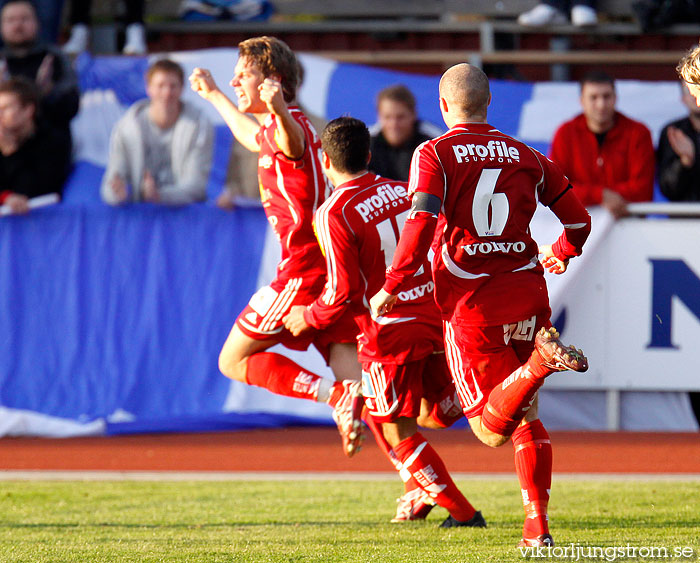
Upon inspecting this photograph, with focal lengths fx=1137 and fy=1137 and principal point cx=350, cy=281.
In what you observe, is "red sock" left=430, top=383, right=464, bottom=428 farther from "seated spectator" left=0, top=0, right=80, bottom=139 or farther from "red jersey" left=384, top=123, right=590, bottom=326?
"seated spectator" left=0, top=0, right=80, bottom=139

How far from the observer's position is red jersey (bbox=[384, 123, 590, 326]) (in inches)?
183

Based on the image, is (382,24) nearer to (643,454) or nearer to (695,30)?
(695,30)

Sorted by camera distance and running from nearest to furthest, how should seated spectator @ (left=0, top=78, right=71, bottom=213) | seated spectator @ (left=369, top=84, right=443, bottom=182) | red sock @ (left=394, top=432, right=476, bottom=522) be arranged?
red sock @ (left=394, top=432, right=476, bottom=522), seated spectator @ (left=369, top=84, right=443, bottom=182), seated spectator @ (left=0, top=78, right=71, bottom=213)

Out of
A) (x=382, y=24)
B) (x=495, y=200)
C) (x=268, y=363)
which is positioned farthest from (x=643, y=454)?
(x=382, y=24)

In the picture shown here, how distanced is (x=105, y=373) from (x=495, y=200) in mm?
5099

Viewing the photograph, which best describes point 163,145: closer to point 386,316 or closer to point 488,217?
point 386,316

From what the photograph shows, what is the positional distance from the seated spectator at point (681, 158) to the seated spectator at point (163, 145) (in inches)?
144

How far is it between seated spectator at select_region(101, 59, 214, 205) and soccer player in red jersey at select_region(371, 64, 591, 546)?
478cm

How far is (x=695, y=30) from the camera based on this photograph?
38.2ft

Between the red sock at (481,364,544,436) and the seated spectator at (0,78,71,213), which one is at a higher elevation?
the seated spectator at (0,78,71,213)

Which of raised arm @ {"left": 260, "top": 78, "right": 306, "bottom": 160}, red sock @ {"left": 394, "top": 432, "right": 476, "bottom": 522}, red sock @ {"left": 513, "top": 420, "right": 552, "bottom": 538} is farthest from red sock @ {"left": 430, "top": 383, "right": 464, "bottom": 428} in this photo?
raised arm @ {"left": 260, "top": 78, "right": 306, "bottom": 160}

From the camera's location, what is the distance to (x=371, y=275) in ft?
17.7

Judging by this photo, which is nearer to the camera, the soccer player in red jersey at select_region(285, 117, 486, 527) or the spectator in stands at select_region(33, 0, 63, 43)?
the soccer player in red jersey at select_region(285, 117, 486, 527)

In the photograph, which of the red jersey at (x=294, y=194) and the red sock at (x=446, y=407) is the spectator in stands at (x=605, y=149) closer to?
the red jersey at (x=294, y=194)
